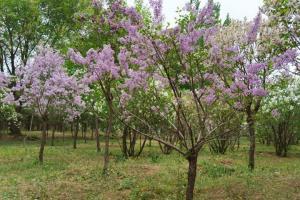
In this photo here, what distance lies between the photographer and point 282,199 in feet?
38.5

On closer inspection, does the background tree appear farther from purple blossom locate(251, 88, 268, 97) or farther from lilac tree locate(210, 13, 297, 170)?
purple blossom locate(251, 88, 268, 97)

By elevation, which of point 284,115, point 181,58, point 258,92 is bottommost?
point 258,92

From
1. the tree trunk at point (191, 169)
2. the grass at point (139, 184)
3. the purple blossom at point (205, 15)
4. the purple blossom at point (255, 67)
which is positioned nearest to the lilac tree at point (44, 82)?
the grass at point (139, 184)

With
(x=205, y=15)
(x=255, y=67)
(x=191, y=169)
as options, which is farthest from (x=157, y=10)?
(x=191, y=169)

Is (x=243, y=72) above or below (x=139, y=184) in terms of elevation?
above

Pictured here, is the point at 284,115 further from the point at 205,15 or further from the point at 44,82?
the point at 205,15

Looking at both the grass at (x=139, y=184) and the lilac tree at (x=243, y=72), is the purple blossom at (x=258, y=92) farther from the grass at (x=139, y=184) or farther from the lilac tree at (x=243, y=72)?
the grass at (x=139, y=184)

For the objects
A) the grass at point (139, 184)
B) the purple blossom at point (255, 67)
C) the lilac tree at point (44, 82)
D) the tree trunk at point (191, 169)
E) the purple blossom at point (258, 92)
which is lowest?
the grass at point (139, 184)

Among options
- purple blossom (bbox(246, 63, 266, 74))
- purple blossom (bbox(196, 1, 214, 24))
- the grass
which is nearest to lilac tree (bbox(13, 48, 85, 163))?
the grass

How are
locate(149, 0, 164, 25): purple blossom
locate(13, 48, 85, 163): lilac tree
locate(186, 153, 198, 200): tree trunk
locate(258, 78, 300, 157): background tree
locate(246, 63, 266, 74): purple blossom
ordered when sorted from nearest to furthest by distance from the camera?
1. locate(246, 63, 266, 74): purple blossom
2. locate(149, 0, 164, 25): purple blossom
3. locate(186, 153, 198, 200): tree trunk
4. locate(13, 48, 85, 163): lilac tree
5. locate(258, 78, 300, 157): background tree

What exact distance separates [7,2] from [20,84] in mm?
22391

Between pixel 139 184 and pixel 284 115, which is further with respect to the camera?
pixel 284 115

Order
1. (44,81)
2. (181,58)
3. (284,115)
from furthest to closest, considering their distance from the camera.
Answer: (284,115) → (44,81) → (181,58)

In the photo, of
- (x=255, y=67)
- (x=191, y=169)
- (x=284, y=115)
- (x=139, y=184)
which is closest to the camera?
(x=255, y=67)
